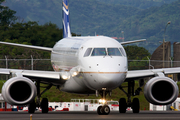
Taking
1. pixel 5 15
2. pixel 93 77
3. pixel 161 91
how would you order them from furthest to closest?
pixel 5 15 → pixel 161 91 → pixel 93 77

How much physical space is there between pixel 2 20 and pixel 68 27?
89536 mm

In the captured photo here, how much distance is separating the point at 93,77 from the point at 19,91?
4419 mm

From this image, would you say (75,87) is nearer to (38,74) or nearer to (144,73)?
(38,74)

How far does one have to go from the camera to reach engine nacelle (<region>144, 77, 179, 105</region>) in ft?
67.1

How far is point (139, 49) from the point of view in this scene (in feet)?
390

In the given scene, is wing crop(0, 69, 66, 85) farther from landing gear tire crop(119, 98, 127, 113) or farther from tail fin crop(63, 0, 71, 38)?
tail fin crop(63, 0, 71, 38)

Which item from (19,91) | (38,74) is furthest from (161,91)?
(19,91)

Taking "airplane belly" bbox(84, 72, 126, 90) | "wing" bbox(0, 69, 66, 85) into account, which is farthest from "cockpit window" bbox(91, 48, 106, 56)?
"wing" bbox(0, 69, 66, 85)

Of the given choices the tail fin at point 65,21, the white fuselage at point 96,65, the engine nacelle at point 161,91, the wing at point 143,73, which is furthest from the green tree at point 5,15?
Result: the engine nacelle at point 161,91

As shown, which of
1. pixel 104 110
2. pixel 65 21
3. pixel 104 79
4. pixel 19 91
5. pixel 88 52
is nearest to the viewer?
pixel 104 79

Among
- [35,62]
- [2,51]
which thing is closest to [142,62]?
[35,62]

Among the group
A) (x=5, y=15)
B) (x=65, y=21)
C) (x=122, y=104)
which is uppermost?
(x=5, y=15)

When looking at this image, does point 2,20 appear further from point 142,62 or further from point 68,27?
point 68,27

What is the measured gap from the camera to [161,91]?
21.1 metres
